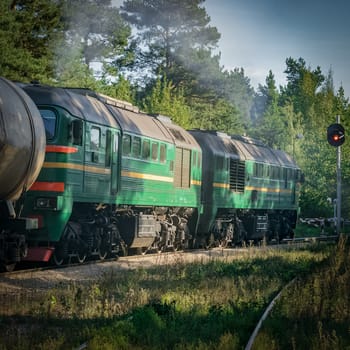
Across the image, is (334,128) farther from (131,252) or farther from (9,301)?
(9,301)

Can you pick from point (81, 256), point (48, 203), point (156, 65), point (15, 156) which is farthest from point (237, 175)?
point (156, 65)

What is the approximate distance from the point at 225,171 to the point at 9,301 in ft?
55.5

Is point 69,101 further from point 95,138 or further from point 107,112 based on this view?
point 107,112

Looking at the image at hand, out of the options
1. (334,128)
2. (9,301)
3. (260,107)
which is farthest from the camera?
(260,107)

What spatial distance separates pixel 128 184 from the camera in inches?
790

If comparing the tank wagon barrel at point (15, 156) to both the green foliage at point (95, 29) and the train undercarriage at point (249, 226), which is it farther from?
the green foliage at point (95, 29)

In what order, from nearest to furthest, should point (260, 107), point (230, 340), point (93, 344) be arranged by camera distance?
point (93, 344), point (230, 340), point (260, 107)

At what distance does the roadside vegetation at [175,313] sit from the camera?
29.7 ft

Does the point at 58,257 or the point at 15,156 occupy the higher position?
the point at 15,156

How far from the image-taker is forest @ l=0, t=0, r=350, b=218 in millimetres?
35750

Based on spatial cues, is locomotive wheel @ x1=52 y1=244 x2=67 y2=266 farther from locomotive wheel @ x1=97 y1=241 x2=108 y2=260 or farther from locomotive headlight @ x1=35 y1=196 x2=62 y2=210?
locomotive wheel @ x1=97 y1=241 x2=108 y2=260

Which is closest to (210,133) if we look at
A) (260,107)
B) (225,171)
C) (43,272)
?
(225,171)

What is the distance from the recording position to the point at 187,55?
55.1 m

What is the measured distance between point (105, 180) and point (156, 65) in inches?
1633
